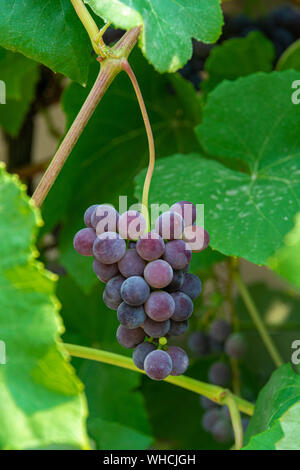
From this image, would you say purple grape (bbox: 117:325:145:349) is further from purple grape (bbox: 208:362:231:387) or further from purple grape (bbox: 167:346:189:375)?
purple grape (bbox: 208:362:231:387)

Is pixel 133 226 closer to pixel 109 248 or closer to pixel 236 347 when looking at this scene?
pixel 109 248

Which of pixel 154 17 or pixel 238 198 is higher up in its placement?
pixel 154 17

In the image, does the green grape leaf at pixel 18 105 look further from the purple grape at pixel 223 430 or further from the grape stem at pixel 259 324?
the purple grape at pixel 223 430

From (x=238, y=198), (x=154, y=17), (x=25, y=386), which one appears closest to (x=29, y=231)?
(x=25, y=386)

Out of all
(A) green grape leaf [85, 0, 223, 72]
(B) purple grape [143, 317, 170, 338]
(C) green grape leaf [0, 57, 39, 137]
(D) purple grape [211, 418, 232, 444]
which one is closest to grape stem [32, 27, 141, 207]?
(A) green grape leaf [85, 0, 223, 72]

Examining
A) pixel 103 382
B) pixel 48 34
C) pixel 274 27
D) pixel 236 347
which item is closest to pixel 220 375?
pixel 236 347
